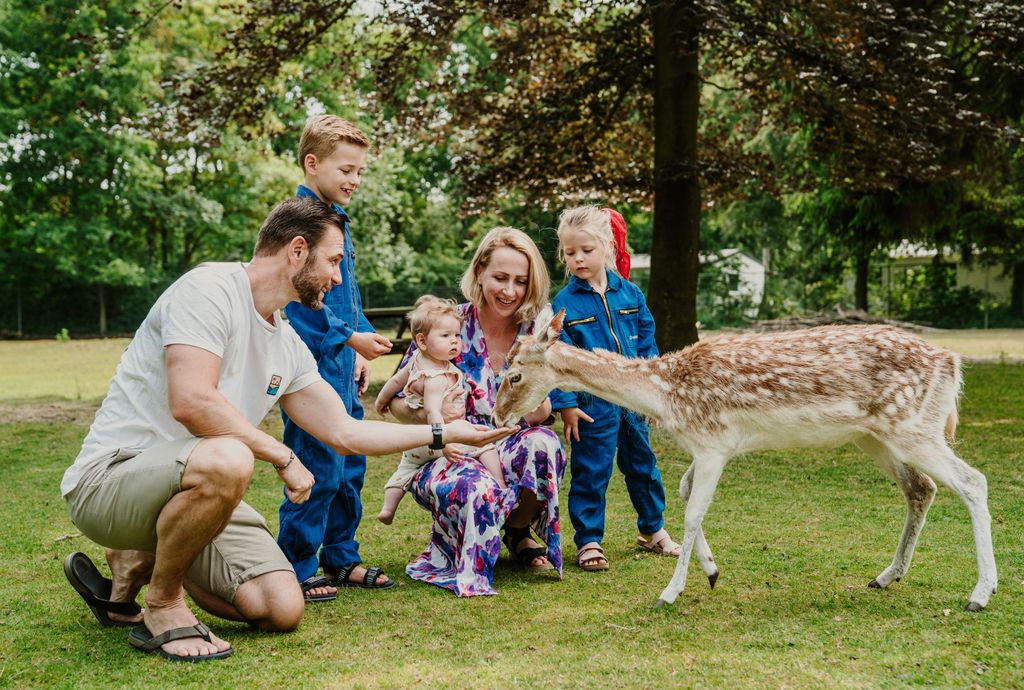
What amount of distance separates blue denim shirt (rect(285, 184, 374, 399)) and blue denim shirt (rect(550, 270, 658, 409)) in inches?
45.0

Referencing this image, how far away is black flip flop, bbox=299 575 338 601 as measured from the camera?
4.71 metres

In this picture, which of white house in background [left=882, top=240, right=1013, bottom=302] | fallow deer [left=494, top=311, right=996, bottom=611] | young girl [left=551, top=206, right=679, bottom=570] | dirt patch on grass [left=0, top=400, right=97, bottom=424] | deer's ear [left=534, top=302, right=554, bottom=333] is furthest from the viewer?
white house in background [left=882, top=240, right=1013, bottom=302]

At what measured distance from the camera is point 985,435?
9.35m

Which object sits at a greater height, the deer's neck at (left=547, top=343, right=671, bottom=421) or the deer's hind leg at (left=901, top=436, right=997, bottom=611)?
the deer's neck at (left=547, top=343, right=671, bottom=421)

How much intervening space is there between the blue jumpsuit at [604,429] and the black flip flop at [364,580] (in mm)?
1097

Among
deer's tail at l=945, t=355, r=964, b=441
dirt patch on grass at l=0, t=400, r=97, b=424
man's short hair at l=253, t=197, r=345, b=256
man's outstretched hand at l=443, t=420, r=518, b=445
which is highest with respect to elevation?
man's short hair at l=253, t=197, r=345, b=256

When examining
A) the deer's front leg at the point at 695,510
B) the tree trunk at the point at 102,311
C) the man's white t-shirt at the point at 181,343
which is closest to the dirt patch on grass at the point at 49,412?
the man's white t-shirt at the point at 181,343

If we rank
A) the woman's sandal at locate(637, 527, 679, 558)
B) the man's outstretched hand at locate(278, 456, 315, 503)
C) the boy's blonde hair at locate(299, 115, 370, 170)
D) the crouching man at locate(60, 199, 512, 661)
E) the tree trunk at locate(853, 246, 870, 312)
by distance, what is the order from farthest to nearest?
the tree trunk at locate(853, 246, 870, 312) < the woman's sandal at locate(637, 527, 679, 558) < the boy's blonde hair at locate(299, 115, 370, 170) < the man's outstretched hand at locate(278, 456, 315, 503) < the crouching man at locate(60, 199, 512, 661)

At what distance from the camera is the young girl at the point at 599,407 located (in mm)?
5387

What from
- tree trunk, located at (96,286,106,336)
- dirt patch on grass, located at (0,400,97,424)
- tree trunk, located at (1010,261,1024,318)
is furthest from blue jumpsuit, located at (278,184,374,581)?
tree trunk, located at (1010,261,1024,318)

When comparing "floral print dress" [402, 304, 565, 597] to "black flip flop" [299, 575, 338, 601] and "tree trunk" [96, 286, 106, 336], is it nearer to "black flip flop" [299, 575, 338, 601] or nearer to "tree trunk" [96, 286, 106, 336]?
"black flip flop" [299, 575, 338, 601]

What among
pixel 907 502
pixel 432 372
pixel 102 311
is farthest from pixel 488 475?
pixel 102 311

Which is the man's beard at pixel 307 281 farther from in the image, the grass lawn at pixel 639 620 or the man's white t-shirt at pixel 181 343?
the grass lawn at pixel 639 620

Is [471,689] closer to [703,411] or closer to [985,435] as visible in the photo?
[703,411]
